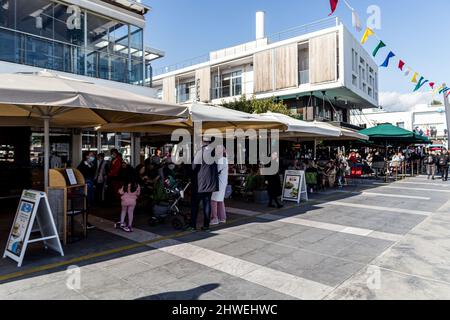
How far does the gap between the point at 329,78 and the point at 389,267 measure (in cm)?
2129

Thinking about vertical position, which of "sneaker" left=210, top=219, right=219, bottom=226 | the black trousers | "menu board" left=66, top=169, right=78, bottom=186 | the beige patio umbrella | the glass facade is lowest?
"sneaker" left=210, top=219, right=219, bottom=226

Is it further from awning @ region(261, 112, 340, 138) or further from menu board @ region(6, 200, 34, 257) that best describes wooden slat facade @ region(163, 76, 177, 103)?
menu board @ region(6, 200, 34, 257)

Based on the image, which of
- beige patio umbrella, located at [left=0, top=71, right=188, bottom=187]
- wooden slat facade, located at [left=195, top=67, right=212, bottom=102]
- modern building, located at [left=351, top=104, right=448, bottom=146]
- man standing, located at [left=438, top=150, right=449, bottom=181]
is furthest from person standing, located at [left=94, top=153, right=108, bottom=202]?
modern building, located at [left=351, top=104, right=448, bottom=146]

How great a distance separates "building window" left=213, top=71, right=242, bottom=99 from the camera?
29.7 m

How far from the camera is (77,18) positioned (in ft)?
36.3

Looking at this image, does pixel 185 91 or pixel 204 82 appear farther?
pixel 185 91

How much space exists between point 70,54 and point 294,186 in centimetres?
853

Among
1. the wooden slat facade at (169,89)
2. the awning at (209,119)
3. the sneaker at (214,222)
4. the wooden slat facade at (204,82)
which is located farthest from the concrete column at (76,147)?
the wooden slat facade at (169,89)

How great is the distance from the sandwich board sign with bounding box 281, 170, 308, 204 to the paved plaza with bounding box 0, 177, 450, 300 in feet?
7.34

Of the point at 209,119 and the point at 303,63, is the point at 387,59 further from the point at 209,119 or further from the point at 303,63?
the point at 209,119

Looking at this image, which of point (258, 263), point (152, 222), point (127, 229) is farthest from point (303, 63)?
point (258, 263)

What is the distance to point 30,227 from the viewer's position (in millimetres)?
4148
